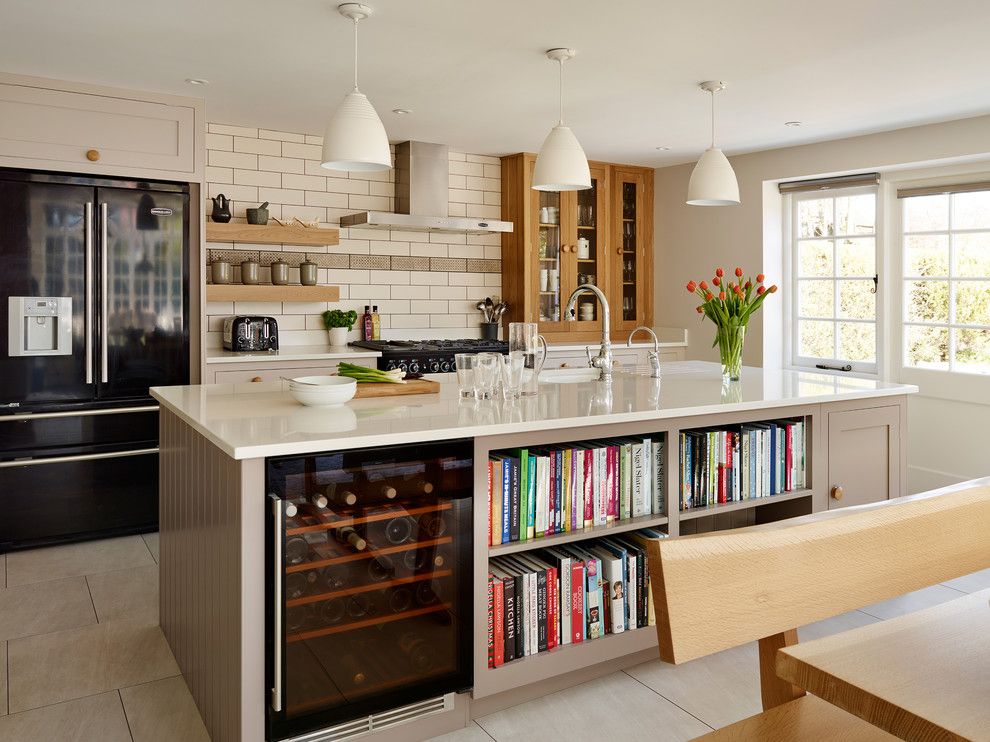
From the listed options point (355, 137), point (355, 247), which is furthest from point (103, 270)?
point (355, 137)

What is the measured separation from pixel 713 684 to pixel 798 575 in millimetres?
1623

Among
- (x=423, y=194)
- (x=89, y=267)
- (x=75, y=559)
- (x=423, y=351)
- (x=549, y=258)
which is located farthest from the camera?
(x=549, y=258)

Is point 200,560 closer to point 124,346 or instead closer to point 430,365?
point 124,346

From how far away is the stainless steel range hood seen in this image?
17.7 feet

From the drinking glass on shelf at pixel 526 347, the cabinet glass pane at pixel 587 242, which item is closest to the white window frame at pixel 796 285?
the cabinet glass pane at pixel 587 242

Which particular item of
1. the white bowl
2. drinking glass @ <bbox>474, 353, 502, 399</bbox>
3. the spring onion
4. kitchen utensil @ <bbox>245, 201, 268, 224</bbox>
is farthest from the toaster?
drinking glass @ <bbox>474, 353, 502, 399</bbox>

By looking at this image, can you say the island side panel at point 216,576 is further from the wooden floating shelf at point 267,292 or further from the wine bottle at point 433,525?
the wooden floating shelf at point 267,292

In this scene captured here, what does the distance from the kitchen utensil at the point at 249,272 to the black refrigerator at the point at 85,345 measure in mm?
689

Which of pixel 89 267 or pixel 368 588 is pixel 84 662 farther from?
pixel 89 267

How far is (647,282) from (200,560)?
16.5ft

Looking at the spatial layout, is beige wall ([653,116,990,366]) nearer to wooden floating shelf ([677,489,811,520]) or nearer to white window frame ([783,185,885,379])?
white window frame ([783,185,885,379])

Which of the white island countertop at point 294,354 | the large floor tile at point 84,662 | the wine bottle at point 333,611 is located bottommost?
the large floor tile at point 84,662

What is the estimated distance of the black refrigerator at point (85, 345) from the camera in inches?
156

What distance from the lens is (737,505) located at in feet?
9.65
